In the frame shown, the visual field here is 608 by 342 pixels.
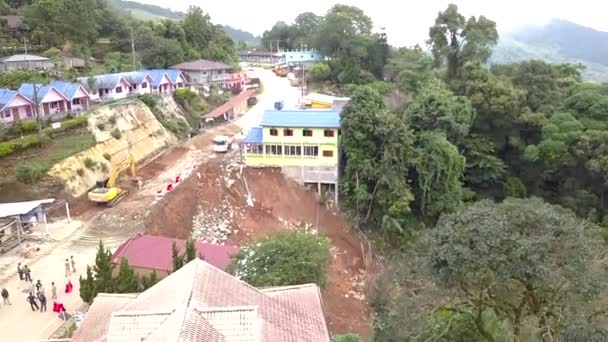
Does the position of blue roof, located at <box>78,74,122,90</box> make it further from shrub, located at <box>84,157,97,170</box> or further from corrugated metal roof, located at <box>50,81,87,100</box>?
shrub, located at <box>84,157,97,170</box>

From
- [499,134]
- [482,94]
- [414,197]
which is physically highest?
[482,94]

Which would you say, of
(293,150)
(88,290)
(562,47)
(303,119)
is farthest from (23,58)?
(562,47)

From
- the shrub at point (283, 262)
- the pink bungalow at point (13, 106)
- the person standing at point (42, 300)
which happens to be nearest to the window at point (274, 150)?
the shrub at point (283, 262)

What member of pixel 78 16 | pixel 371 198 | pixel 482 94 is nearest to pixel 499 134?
pixel 482 94

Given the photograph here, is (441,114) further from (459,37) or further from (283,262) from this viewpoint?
(283,262)

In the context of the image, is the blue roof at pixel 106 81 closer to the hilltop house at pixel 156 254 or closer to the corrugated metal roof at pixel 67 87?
the corrugated metal roof at pixel 67 87

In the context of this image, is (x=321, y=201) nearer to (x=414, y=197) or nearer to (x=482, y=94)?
(x=414, y=197)
